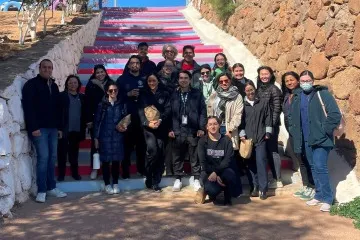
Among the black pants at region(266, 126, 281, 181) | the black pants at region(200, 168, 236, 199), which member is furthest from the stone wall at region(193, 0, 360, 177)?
the black pants at region(200, 168, 236, 199)

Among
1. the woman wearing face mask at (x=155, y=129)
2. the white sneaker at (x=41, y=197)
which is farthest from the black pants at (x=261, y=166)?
the white sneaker at (x=41, y=197)

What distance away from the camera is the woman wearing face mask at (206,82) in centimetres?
587

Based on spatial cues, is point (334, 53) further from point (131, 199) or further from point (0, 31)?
point (0, 31)

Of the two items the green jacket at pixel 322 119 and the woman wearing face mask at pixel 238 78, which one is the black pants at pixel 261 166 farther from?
the woman wearing face mask at pixel 238 78

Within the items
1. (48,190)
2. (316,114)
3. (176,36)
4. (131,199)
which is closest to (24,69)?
(48,190)

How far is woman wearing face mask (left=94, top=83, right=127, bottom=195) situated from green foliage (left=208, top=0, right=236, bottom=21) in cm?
545

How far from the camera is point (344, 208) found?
15.8 ft

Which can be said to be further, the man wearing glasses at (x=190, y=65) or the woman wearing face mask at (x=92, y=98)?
the man wearing glasses at (x=190, y=65)

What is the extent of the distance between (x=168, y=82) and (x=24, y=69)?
6.00 feet

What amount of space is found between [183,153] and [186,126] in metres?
0.36

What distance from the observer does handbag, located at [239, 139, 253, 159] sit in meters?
5.30

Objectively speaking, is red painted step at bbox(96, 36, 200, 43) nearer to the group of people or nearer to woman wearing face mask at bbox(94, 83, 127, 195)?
the group of people

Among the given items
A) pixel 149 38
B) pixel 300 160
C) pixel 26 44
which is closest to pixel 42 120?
pixel 300 160

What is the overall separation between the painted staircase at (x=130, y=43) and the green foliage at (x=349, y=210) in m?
1.07
